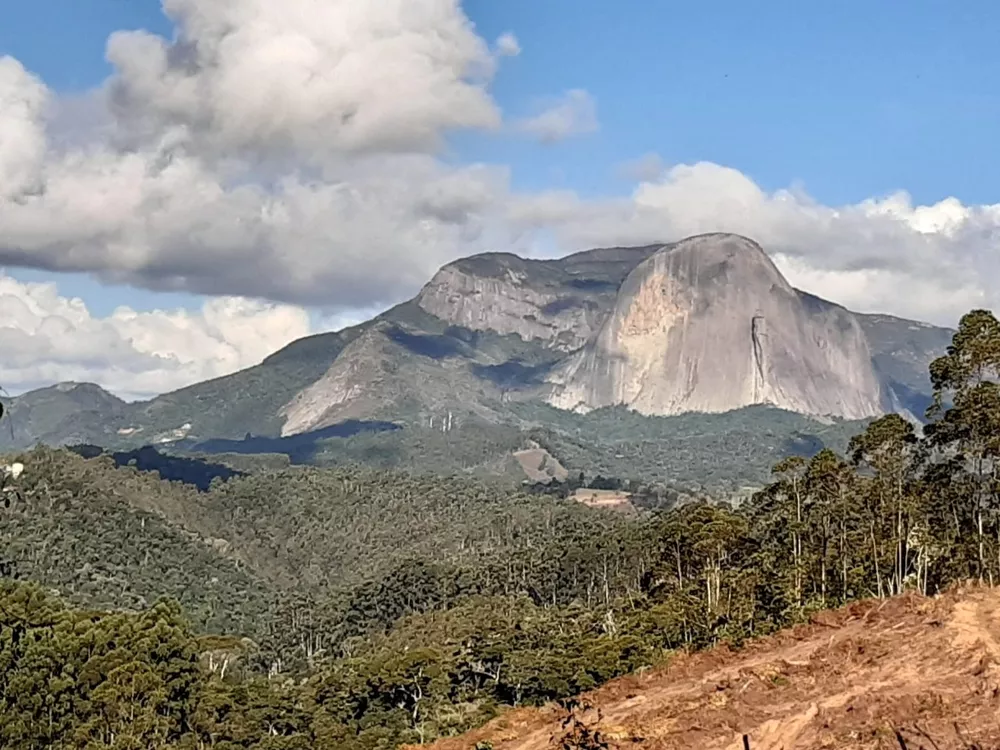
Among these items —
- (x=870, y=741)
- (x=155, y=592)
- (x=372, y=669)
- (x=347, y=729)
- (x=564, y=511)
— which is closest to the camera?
(x=870, y=741)

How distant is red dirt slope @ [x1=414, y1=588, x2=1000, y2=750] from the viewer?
15023mm

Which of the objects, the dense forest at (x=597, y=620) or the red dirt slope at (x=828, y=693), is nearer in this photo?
the red dirt slope at (x=828, y=693)

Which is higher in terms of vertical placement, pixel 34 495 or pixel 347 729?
pixel 34 495

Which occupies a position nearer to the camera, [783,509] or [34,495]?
[783,509]

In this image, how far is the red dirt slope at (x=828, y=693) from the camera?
15023 millimetres

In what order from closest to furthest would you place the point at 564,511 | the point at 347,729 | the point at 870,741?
the point at 870,741 → the point at 347,729 → the point at 564,511

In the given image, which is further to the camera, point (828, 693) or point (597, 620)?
point (597, 620)

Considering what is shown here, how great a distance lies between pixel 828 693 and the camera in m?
17.7

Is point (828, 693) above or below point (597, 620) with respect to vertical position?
above

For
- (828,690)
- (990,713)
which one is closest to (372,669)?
(828,690)

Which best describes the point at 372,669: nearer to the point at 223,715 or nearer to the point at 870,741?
the point at 223,715

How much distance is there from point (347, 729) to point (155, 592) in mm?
88883

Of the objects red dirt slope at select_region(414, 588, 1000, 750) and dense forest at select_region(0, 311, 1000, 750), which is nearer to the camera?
red dirt slope at select_region(414, 588, 1000, 750)

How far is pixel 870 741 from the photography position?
1444 cm
